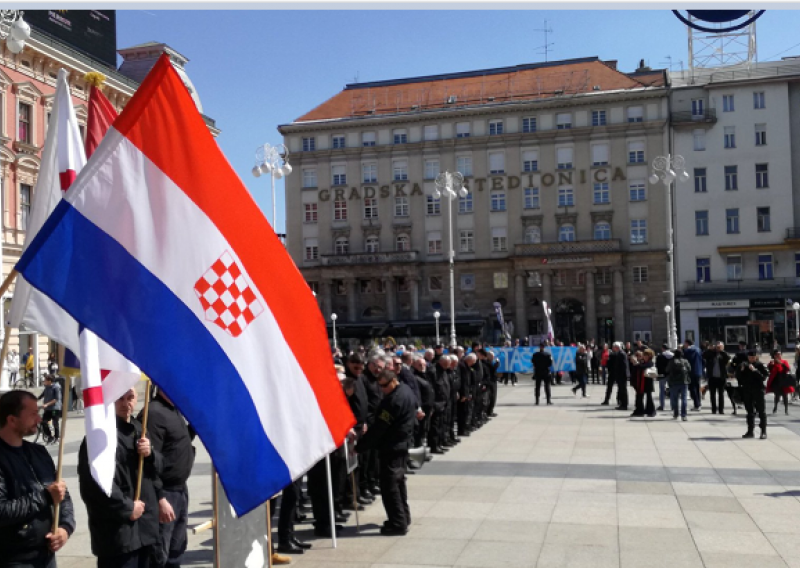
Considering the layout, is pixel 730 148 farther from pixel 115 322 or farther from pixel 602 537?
pixel 115 322

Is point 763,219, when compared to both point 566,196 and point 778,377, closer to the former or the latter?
point 566,196

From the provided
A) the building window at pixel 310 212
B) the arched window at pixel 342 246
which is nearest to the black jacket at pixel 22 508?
→ the arched window at pixel 342 246

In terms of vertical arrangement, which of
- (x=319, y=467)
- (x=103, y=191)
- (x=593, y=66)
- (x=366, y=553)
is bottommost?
(x=366, y=553)

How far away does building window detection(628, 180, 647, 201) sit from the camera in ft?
240

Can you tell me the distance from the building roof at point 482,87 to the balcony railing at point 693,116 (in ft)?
11.8

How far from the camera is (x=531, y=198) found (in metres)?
76.4

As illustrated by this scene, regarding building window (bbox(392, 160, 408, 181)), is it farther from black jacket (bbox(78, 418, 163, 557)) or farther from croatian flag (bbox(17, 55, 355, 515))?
croatian flag (bbox(17, 55, 355, 515))

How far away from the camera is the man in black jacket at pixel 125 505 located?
18.4ft

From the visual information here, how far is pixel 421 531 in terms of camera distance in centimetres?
975

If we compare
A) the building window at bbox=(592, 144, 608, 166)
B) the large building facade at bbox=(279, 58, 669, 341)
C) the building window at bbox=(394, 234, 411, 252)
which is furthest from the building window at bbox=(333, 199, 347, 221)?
the building window at bbox=(592, 144, 608, 166)

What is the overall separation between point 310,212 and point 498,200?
17.4m

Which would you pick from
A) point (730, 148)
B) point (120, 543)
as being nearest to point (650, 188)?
point (730, 148)

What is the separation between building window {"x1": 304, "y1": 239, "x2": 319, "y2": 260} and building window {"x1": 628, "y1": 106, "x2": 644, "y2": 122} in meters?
29.7

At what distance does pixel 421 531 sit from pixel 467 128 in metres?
69.9
